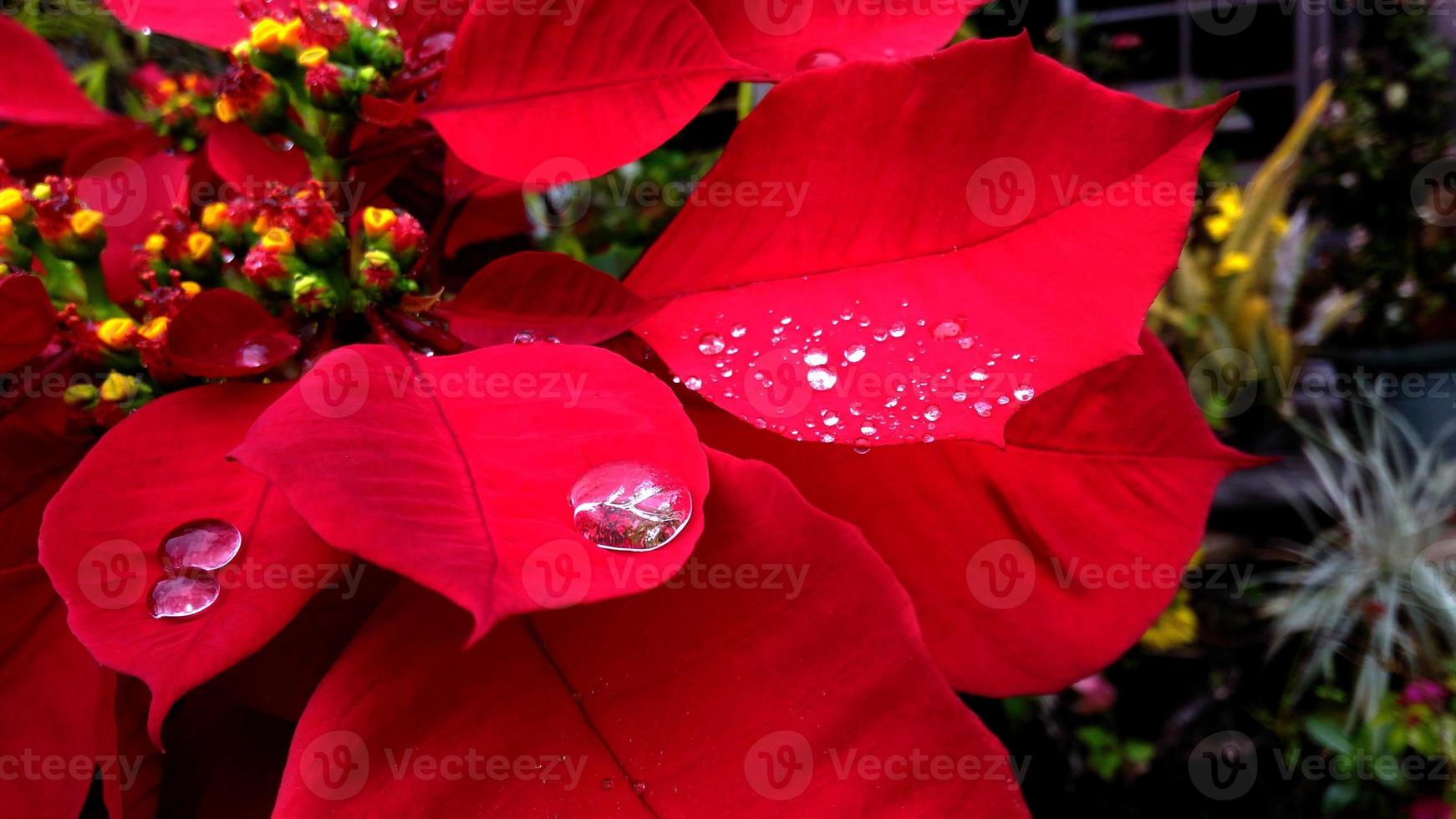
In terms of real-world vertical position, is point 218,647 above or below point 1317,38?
above

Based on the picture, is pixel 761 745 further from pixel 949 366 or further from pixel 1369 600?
pixel 1369 600

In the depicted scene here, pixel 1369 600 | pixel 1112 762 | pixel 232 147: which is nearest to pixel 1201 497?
pixel 232 147

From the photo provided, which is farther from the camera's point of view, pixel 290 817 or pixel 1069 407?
pixel 1069 407

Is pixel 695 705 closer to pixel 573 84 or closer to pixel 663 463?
pixel 663 463

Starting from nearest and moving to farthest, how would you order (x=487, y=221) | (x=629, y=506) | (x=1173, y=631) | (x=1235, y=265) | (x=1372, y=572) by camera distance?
(x=629, y=506) → (x=487, y=221) → (x=1173, y=631) → (x=1372, y=572) → (x=1235, y=265)

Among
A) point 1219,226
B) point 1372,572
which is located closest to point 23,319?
point 1372,572
